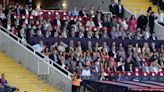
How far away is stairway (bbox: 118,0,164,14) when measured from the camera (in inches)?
1531

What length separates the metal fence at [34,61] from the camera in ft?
94.4

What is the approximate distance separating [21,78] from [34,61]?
1.49 metres

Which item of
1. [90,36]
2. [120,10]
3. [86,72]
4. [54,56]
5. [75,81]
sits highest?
[120,10]

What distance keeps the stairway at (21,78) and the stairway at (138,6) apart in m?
10.5

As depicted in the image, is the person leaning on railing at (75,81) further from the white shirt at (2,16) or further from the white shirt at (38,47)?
the white shirt at (2,16)

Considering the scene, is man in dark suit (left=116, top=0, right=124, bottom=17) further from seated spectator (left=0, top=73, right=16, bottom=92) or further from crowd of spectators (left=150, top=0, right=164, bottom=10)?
seated spectator (left=0, top=73, right=16, bottom=92)

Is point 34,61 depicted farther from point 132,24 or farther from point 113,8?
point 113,8

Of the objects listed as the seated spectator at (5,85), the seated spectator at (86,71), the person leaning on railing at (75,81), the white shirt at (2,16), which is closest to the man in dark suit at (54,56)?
the seated spectator at (86,71)

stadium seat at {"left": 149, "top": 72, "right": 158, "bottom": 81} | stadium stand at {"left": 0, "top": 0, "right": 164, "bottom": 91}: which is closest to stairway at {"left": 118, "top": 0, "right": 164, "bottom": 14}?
stadium stand at {"left": 0, "top": 0, "right": 164, "bottom": 91}

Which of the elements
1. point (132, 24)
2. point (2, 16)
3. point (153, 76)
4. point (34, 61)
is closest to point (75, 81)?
point (34, 61)

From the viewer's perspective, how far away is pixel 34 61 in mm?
29953

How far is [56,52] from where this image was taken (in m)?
29.9

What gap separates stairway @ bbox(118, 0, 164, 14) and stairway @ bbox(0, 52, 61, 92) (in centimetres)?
1053

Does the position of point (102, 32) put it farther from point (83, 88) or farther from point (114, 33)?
point (83, 88)
